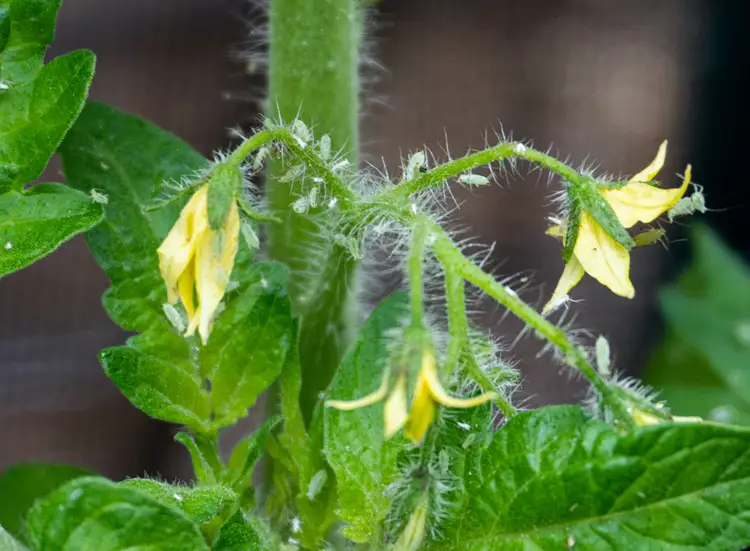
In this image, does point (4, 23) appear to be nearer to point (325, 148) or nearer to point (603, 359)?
point (325, 148)

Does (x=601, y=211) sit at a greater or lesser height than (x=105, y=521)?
greater

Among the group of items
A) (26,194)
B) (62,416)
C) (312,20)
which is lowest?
(62,416)

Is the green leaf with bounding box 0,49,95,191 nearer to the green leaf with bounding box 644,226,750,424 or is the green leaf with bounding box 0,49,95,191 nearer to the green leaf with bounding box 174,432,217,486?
the green leaf with bounding box 174,432,217,486

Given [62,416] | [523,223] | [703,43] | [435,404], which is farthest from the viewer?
[703,43]

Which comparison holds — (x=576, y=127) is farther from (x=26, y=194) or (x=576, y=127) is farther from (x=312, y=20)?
(x=26, y=194)

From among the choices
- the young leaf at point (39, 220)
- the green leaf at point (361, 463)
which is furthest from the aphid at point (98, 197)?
the green leaf at point (361, 463)

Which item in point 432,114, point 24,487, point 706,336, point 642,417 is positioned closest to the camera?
point 642,417

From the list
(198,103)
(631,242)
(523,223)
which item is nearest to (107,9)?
(198,103)

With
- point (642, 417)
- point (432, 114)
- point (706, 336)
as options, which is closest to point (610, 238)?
point (642, 417)
